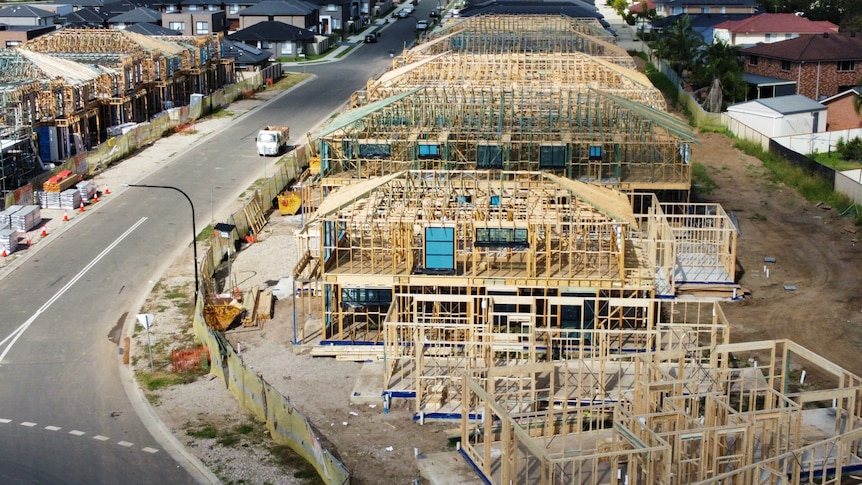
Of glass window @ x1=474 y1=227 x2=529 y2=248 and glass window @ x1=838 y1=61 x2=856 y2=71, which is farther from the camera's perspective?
glass window @ x1=838 y1=61 x2=856 y2=71

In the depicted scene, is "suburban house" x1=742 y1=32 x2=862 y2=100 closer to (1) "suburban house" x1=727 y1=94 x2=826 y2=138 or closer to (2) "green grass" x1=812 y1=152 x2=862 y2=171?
(1) "suburban house" x1=727 y1=94 x2=826 y2=138

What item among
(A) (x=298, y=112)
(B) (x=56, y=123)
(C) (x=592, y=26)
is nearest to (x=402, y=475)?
(B) (x=56, y=123)

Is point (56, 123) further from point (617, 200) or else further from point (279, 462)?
point (279, 462)

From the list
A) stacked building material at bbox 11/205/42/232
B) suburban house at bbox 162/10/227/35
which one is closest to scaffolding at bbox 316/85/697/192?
stacked building material at bbox 11/205/42/232

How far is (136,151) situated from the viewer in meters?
83.6

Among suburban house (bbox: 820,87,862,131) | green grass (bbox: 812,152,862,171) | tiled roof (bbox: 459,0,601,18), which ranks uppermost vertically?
tiled roof (bbox: 459,0,601,18)

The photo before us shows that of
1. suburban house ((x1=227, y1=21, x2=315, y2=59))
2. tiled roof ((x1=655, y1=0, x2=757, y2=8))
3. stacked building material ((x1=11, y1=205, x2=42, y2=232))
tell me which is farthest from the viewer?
tiled roof ((x1=655, y1=0, x2=757, y2=8))

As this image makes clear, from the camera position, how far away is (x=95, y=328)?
5081 centimetres

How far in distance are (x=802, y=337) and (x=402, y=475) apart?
19.6 m

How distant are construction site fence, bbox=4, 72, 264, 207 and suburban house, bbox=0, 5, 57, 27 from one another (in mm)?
33243

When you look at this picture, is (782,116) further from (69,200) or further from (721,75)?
(69,200)

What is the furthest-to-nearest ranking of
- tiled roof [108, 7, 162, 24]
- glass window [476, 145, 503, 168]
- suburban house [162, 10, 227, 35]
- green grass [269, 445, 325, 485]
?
1. suburban house [162, 10, 227, 35]
2. tiled roof [108, 7, 162, 24]
3. glass window [476, 145, 503, 168]
4. green grass [269, 445, 325, 485]

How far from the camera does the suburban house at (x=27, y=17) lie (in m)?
130

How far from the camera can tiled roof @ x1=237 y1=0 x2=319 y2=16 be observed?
134 m
